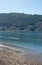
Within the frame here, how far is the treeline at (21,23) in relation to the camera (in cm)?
17650

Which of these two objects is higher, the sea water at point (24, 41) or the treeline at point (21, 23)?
the sea water at point (24, 41)

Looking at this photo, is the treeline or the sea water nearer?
the sea water

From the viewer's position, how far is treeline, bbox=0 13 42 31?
17650 cm

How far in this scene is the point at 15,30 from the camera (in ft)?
601

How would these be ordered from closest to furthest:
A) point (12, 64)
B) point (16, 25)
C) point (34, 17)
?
point (12, 64)
point (16, 25)
point (34, 17)

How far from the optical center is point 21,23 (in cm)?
18225

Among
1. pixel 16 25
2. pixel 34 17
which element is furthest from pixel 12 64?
pixel 34 17

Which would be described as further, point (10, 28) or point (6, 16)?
point (6, 16)

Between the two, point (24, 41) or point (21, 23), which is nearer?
point (24, 41)

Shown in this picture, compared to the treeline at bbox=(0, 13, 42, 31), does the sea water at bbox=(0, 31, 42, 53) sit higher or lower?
higher

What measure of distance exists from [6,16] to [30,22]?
99.0 ft

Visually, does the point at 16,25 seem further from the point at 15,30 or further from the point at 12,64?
the point at 12,64

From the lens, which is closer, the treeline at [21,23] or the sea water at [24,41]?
the sea water at [24,41]

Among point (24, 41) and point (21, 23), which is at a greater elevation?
point (24, 41)
